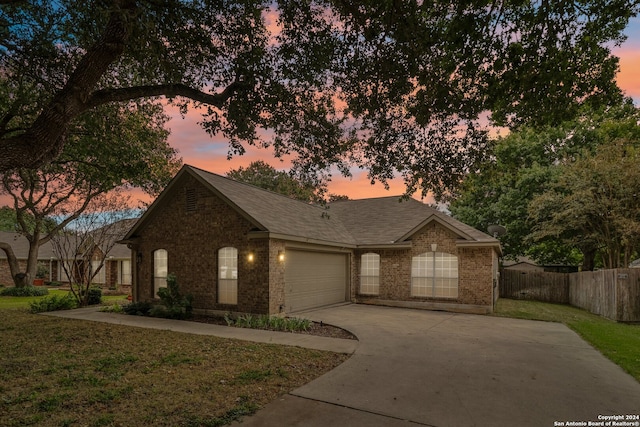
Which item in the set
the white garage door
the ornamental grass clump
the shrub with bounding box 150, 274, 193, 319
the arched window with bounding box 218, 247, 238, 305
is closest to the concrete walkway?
the ornamental grass clump

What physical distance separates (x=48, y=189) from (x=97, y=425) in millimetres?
22348

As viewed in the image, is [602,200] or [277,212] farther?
[602,200]

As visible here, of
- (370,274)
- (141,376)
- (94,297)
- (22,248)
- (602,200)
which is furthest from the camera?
(22,248)

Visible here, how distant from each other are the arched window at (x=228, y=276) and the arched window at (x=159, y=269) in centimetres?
289

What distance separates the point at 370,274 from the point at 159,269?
928 centimetres

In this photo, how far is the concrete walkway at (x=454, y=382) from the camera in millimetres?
4598

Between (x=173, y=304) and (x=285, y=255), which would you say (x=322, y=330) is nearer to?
(x=285, y=255)

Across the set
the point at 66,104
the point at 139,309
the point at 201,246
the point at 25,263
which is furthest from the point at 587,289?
the point at 25,263

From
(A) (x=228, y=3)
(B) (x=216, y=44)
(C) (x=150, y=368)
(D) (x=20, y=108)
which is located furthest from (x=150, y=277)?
(A) (x=228, y=3)

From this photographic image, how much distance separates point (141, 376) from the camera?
19.8 feet

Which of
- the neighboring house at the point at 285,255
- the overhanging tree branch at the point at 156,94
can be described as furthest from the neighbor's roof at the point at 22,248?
the overhanging tree branch at the point at 156,94

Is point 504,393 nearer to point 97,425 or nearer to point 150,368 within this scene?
point 97,425

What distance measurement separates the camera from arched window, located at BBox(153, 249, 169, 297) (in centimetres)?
1410

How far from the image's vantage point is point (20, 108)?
9.33 metres
